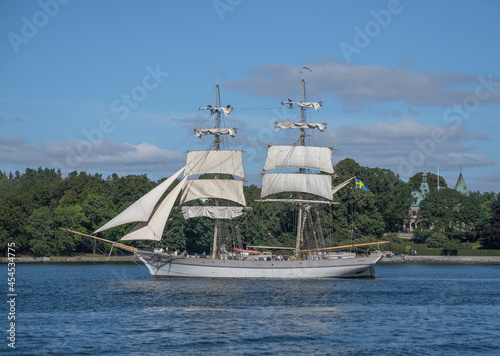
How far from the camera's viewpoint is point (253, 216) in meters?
115

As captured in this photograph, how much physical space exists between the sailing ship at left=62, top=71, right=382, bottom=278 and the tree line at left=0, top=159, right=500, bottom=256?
11.0 m

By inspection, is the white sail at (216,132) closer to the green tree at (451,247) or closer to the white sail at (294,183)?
the white sail at (294,183)

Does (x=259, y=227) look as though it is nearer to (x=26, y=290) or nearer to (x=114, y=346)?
(x=26, y=290)

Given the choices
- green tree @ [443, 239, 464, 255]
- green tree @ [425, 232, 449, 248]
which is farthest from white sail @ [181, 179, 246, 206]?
green tree @ [425, 232, 449, 248]

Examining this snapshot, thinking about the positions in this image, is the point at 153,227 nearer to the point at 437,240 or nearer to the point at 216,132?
the point at 216,132

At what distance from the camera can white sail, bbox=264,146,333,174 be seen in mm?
86688

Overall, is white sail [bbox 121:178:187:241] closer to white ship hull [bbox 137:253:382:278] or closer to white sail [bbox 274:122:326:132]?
white ship hull [bbox 137:253:382:278]

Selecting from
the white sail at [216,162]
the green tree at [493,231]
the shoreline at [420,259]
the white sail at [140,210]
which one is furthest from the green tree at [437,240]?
the white sail at [140,210]

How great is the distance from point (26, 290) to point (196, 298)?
16.1 meters

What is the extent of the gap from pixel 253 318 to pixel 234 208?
3676 centimetres

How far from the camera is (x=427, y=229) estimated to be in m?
149

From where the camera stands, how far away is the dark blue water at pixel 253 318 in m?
36.9

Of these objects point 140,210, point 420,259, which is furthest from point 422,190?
point 140,210

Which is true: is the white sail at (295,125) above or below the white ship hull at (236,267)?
above
